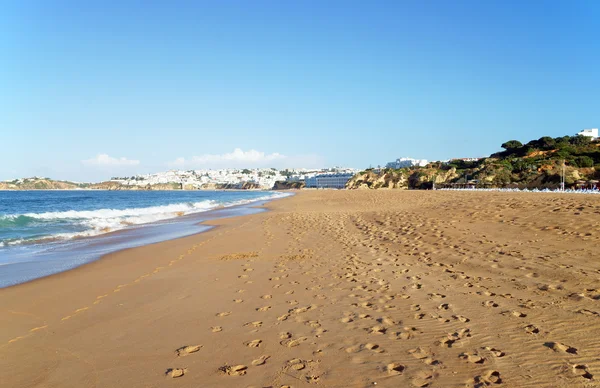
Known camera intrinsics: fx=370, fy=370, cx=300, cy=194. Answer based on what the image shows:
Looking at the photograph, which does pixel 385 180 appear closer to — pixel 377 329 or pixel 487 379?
pixel 377 329

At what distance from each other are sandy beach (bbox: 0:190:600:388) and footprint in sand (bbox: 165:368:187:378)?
2 centimetres

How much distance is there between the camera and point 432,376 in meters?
3.02

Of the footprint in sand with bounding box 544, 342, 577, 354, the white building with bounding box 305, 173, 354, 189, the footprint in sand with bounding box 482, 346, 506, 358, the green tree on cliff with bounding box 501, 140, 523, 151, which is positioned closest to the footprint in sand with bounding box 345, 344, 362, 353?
the footprint in sand with bounding box 482, 346, 506, 358

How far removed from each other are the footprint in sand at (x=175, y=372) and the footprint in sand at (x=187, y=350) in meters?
0.30

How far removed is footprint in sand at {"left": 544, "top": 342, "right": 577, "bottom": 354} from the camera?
130 inches

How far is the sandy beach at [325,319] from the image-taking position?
319 centimetres

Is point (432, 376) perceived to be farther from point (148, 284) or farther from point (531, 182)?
point (531, 182)

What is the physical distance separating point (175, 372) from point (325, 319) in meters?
1.82

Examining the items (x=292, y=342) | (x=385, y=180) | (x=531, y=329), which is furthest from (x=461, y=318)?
(x=385, y=180)

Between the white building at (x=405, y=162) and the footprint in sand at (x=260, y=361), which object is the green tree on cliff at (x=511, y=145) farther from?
the footprint in sand at (x=260, y=361)

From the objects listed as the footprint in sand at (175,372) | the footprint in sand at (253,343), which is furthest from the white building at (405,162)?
the footprint in sand at (175,372)

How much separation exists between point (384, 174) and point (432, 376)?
91.0m

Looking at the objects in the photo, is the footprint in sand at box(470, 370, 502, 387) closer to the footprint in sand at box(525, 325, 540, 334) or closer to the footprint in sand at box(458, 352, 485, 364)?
the footprint in sand at box(458, 352, 485, 364)

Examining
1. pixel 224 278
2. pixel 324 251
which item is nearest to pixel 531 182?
pixel 324 251
